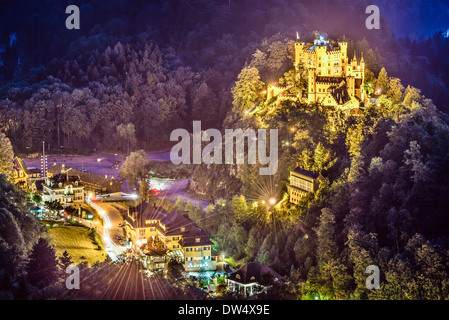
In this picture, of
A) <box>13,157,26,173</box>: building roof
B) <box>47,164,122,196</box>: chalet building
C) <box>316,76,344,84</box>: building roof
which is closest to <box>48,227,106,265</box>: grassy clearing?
<box>47,164,122,196</box>: chalet building

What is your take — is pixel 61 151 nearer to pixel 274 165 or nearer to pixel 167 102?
pixel 167 102

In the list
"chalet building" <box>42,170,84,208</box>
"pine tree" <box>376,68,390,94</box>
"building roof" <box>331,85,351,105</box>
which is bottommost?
"chalet building" <box>42,170,84,208</box>

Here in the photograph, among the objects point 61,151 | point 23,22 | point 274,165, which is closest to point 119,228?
point 274,165

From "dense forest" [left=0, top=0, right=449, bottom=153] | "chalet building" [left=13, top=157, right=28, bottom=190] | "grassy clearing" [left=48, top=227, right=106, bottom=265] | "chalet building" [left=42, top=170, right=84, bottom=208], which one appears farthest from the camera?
"dense forest" [left=0, top=0, right=449, bottom=153]

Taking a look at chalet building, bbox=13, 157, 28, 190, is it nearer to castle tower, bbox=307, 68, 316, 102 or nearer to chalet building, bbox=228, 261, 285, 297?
chalet building, bbox=228, 261, 285, 297

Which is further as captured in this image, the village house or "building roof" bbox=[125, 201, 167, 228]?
the village house

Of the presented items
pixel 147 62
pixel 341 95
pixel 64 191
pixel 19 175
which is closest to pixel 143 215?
pixel 64 191

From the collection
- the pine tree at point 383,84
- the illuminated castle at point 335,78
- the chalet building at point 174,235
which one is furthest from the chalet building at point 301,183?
the pine tree at point 383,84

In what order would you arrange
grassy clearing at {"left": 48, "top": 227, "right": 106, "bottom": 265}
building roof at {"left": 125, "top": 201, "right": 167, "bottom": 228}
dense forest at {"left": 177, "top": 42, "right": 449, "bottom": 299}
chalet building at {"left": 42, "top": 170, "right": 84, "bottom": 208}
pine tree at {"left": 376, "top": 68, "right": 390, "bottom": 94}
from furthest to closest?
pine tree at {"left": 376, "top": 68, "right": 390, "bottom": 94}, chalet building at {"left": 42, "top": 170, "right": 84, "bottom": 208}, building roof at {"left": 125, "top": 201, "right": 167, "bottom": 228}, grassy clearing at {"left": 48, "top": 227, "right": 106, "bottom": 265}, dense forest at {"left": 177, "top": 42, "right": 449, "bottom": 299}
